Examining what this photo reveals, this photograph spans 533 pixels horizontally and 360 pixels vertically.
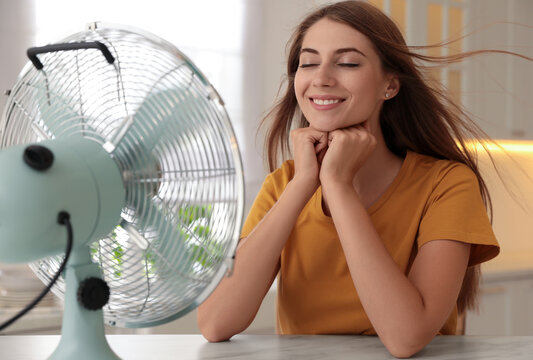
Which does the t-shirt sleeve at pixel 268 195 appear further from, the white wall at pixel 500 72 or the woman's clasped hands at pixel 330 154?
the white wall at pixel 500 72

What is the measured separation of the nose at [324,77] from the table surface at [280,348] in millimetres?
512

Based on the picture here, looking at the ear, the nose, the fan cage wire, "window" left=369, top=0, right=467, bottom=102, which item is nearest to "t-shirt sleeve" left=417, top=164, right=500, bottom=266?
the ear

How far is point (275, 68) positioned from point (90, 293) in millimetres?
2767

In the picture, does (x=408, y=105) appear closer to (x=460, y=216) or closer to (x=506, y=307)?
(x=460, y=216)

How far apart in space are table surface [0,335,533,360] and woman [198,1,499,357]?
0.04 metres

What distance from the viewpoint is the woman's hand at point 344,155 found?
1.25 meters

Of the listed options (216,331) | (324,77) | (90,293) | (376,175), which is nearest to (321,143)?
(324,77)

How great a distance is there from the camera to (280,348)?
1.05 meters

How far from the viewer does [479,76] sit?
12.3ft

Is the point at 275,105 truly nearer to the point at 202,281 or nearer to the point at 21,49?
the point at 202,281

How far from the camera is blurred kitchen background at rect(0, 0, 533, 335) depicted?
10.2 ft

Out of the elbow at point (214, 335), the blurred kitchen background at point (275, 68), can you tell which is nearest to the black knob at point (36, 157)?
the elbow at point (214, 335)

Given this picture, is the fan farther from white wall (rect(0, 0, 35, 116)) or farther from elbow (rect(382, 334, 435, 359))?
white wall (rect(0, 0, 35, 116))

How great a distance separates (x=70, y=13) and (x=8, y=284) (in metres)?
1.36
